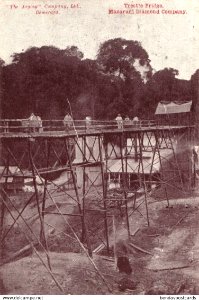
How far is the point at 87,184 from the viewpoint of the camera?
3012 cm

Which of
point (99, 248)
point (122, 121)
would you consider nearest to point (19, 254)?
point (99, 248)

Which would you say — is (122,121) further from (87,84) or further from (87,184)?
(87,84)

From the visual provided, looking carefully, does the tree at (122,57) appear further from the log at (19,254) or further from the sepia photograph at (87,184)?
the log at (19,254)

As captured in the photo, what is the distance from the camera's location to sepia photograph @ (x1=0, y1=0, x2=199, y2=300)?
42.4 ft

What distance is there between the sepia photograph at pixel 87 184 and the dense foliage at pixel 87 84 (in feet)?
0.49

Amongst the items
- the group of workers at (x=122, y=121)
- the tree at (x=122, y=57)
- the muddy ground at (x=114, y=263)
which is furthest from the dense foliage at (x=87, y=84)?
the muddy ground at (x=114, y=263)

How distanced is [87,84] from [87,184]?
17793 millimetres

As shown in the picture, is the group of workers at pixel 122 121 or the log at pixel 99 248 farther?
the group of workers at pixel 122 121

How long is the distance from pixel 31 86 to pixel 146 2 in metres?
28.0

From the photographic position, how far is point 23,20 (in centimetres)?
1527

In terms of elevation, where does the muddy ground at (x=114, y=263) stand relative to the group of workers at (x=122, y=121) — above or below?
below

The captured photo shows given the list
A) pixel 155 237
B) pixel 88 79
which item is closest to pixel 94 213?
pixel 155 237

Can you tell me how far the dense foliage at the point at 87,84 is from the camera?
40.2 meters

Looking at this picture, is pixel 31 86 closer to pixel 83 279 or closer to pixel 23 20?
pixel 23 20
